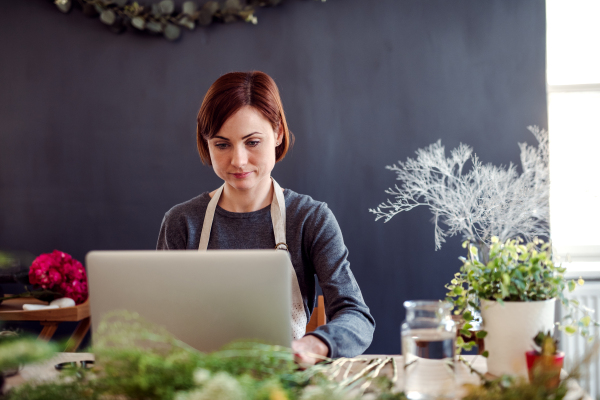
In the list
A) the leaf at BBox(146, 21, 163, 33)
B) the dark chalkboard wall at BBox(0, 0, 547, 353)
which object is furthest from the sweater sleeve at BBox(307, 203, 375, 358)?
the leaf at BBox(146, 21, 163, 33)

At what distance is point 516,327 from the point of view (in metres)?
0.84

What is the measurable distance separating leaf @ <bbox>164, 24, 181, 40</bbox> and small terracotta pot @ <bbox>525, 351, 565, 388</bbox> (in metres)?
2.11

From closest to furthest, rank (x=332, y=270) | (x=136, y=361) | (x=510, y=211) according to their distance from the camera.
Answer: (x=136, y=361)
(x=332, y=270)
(x=510, y=211)

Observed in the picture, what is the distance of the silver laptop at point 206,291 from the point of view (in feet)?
2.53

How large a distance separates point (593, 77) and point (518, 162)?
643mm

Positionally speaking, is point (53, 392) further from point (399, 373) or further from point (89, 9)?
point (89, 9)

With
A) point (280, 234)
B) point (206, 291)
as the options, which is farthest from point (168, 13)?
point (206, 291)

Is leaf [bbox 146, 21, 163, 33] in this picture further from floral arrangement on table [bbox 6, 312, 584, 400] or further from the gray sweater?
floral arrangement on table [bbox 6, 312, 584, 400]

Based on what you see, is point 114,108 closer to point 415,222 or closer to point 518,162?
point 415,222

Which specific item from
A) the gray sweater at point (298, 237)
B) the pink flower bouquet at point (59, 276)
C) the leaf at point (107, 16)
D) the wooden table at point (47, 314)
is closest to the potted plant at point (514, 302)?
the gray sweater at point (298, 237)

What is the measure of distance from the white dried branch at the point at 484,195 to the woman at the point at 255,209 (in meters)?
0.57

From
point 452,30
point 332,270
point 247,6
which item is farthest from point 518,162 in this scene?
point 247,6

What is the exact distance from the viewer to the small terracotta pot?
64 cm

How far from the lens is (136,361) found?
606 millimetres
